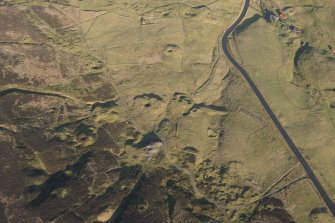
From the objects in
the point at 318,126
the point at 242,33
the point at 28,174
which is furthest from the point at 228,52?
the point at 28,174

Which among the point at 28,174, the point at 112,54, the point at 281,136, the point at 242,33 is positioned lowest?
the point at 28,174

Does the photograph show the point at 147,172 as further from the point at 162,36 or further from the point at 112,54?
the point at 162,36

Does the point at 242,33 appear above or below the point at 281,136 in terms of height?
above

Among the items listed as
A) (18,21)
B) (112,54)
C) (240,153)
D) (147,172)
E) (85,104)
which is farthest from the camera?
(18,21)

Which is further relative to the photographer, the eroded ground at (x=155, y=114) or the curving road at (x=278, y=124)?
the curving road at (x=278, y=124)

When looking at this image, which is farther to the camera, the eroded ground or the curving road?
the curving road

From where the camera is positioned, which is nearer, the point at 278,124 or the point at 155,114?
the point at 155,114

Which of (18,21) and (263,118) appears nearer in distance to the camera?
(263,118)

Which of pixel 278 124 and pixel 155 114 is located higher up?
pixel 278 124
